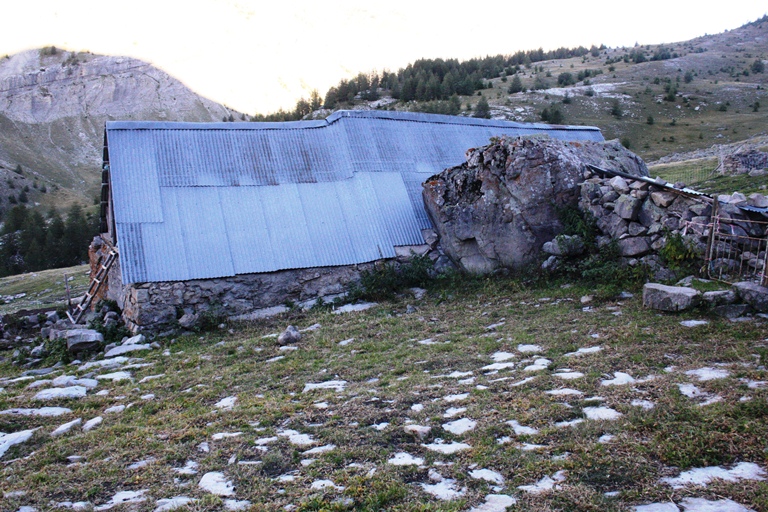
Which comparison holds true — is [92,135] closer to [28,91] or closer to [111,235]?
[28,91]

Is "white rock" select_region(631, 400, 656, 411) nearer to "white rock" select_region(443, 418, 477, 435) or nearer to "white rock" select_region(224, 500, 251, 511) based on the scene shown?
"white rock" select_region(443, 418, 477, 435)

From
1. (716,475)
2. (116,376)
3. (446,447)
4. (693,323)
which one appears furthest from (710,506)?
(116,376)

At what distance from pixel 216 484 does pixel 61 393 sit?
4.86 meters

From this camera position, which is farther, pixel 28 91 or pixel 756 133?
pixel 28 91

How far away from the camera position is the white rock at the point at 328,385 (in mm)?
7175

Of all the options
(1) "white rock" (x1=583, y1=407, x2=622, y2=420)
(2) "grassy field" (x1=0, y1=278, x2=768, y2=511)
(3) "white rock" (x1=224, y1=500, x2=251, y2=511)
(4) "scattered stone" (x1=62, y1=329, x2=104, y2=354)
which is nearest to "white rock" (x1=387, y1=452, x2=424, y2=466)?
(2) "grassy field" (x1=0, y1=278, x2=768, y2=511)

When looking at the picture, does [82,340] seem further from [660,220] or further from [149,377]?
[660,220]

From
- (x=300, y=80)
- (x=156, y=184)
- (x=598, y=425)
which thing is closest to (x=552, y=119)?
(x=156, y=184)

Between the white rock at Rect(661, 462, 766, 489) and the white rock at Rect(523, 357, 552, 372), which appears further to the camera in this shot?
the white rock at Rect(523, 357, 552, 372)

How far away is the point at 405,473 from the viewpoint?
4.43 metres

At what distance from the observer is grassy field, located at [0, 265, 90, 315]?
2031cm

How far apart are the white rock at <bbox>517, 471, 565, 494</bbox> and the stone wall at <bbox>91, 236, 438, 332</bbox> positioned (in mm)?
9645

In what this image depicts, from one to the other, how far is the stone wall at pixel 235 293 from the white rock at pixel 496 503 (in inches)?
382

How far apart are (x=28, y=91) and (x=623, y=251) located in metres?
123
